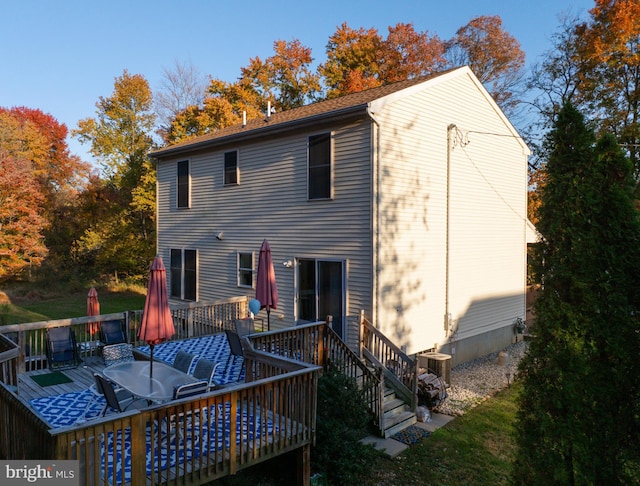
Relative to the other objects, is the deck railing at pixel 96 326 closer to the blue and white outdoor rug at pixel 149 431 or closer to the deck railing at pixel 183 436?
the blue and white outdoor rug at pixel 149 431

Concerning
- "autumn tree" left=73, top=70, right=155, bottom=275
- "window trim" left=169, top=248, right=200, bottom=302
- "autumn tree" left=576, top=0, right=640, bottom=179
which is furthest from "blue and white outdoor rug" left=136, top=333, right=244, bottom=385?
"autumn tree" left=576, top=0, right=640, bottom=179

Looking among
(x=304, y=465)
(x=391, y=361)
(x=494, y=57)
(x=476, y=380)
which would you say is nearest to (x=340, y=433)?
(x=304, y=465)

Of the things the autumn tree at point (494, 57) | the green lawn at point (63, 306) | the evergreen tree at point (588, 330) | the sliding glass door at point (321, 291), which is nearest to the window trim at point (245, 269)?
the sliding glass door at point (321, 291)

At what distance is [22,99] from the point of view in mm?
33500

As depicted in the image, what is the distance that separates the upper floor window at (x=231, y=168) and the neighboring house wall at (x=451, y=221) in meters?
5.06

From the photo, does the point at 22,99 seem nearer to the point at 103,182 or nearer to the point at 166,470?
the point at 103,182

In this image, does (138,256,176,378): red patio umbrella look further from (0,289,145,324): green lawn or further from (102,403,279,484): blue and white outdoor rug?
(0,289,145,324): green lawn

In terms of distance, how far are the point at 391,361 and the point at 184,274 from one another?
8837 millimetres

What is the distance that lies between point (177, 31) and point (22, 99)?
19.2m

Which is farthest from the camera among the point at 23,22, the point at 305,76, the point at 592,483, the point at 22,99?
the point at 22,99

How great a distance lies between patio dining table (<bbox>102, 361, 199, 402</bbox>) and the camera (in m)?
5.66

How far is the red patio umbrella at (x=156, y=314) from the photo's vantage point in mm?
6184

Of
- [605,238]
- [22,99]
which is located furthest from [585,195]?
[22,99]

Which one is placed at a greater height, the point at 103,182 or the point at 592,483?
the point at 103,182
